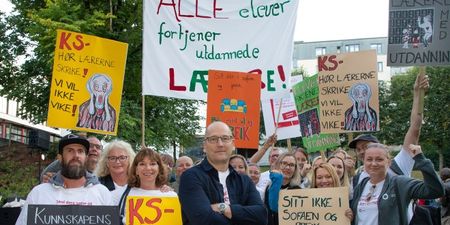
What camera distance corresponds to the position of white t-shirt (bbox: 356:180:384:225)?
16.3 ft

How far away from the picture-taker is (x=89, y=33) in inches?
731

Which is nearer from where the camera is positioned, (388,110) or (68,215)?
(68,215)

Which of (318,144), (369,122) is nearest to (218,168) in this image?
(369,122)

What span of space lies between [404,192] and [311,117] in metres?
4.56

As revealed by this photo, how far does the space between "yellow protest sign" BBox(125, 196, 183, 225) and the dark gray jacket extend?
5.55 feet

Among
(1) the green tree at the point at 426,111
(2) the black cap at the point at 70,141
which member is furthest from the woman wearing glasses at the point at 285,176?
(1) the green tree at the point at 426,111

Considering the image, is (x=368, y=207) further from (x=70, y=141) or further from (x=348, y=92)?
(x=348, y=92)

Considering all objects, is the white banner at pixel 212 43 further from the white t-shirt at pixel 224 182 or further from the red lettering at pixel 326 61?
the white t-shirt at pixel 224 182

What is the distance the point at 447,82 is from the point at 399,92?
24.5 feet

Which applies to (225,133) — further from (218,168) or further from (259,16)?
(259,16)

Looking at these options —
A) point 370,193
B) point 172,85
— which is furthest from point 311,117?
Answer: point 370,193

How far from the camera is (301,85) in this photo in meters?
9.51

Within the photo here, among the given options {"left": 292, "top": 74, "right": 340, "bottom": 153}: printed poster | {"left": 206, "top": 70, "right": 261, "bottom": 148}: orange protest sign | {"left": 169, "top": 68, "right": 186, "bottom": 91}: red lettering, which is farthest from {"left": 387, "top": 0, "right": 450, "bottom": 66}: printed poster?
{"left": 292, "top": 74, "right": 340, "bottom": 153}: printed poster

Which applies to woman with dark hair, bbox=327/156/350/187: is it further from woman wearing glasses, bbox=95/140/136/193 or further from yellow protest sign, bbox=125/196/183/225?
yellow protest sign, bbox=125/196/183/225
